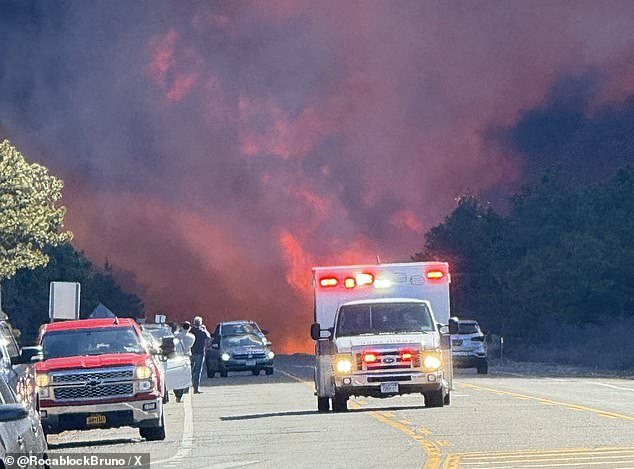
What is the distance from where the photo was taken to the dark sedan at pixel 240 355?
2205 inches

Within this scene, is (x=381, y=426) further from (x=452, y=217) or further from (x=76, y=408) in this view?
(x=452, y=217)

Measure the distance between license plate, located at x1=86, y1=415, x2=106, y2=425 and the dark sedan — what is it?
32.3m

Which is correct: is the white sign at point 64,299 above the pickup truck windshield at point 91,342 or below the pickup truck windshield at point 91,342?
above

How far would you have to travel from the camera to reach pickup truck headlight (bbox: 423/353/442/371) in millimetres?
29141

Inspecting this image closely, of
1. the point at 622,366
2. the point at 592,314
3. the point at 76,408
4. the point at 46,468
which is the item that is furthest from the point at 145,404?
the point at 592,314

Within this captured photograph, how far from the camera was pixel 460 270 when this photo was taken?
103750 millimetres

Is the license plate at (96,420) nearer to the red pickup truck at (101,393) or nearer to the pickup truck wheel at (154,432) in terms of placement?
the red pickup truck at (101,393)

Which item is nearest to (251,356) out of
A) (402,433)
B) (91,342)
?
(91,342)

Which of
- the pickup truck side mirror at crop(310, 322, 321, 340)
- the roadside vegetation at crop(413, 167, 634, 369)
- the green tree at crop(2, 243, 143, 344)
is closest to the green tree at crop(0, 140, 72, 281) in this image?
the roadside vegetation at crop(413, 167, 634, 369)

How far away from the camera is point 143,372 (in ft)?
78.1

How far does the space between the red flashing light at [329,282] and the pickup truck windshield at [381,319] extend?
2.73 meters

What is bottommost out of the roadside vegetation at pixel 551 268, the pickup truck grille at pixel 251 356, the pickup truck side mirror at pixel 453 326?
the pickup truck side mirror at pixel 453 326

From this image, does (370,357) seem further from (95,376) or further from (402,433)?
(95,376)

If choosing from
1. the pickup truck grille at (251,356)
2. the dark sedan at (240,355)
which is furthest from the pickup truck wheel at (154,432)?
the pickup truck grille at (251,356)
